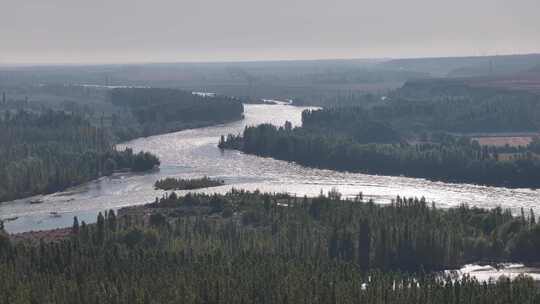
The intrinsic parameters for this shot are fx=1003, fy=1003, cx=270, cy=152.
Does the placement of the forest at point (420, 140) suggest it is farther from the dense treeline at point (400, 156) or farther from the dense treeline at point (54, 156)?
the dense treeline at point (54, 156)

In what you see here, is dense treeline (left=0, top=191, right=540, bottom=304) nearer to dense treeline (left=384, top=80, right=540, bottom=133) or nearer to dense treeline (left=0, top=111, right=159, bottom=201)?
dense treeline (left=0, top=111, right=159, bottom=201)

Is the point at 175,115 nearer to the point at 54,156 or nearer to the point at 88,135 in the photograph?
the point at 88,135

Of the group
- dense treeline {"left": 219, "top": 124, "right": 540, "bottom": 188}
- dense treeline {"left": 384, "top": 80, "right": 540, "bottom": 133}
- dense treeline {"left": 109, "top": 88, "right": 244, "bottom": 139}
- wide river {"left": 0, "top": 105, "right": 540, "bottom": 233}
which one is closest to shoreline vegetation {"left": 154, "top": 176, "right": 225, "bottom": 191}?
wide river {"left": 0, "top": 105, "right": 540, "bottom": 233}

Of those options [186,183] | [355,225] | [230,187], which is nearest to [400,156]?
[230,187]

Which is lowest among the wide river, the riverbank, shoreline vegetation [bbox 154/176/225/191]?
the wide river

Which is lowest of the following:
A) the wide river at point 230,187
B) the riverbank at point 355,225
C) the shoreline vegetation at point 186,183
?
the wide river at point 230,187

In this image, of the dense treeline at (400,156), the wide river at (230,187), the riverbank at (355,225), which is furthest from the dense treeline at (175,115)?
the riverbank at (355,225)
